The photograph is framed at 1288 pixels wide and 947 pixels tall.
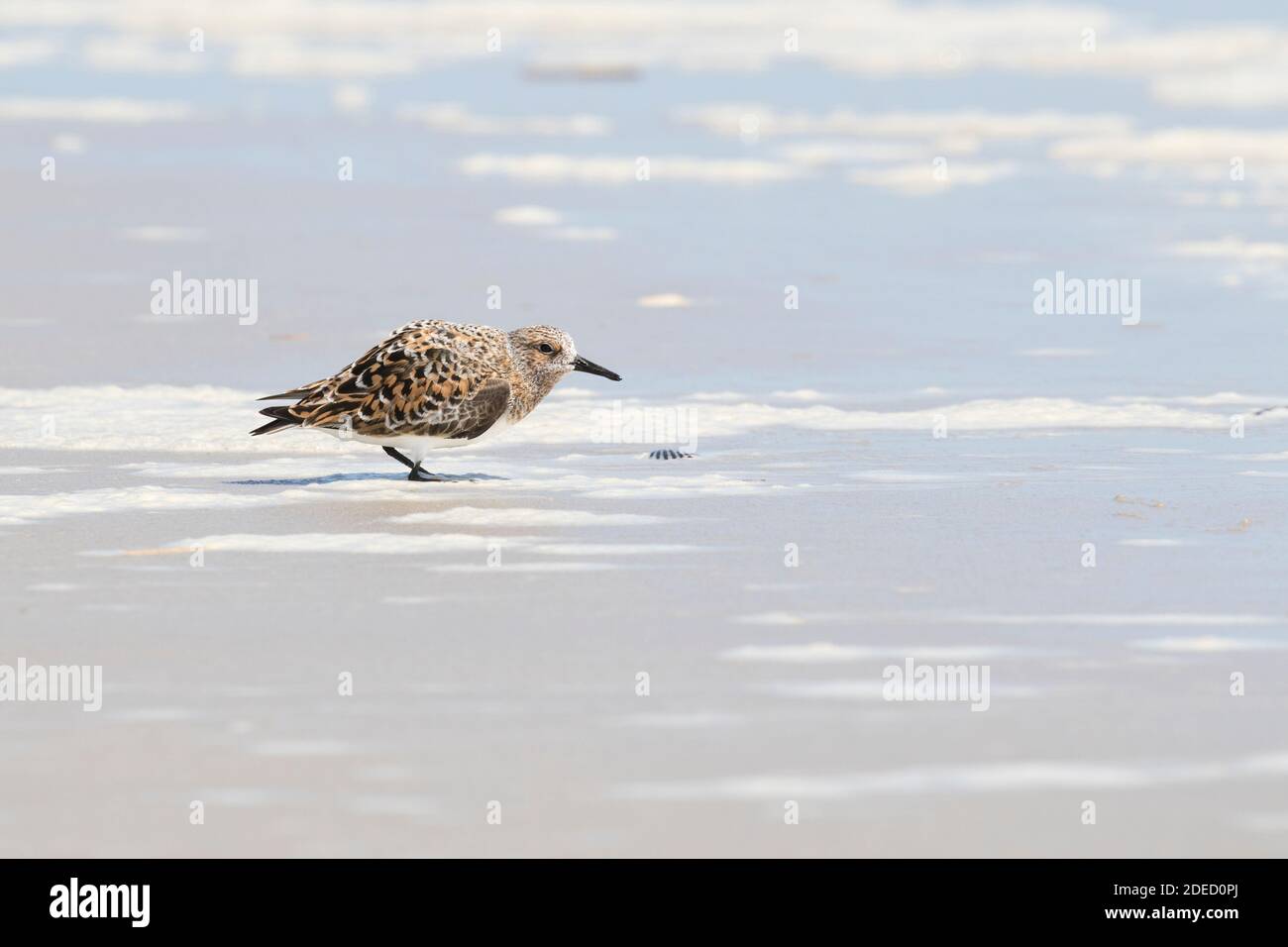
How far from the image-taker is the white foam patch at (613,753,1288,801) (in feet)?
18.1

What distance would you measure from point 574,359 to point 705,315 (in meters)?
3.85

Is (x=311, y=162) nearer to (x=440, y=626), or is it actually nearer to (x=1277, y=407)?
(x=1277, y=407)

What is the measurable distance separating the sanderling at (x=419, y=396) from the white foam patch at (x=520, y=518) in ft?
2.34

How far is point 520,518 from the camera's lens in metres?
8.73

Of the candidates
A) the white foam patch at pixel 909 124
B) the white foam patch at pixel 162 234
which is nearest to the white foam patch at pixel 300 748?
the white foam patch at pixel 162 234

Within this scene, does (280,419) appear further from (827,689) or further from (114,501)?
(827,689)

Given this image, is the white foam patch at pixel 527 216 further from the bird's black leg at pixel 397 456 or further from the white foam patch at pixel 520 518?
the white foam patch at pixel 520 518

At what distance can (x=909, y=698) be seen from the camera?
6.29 metres

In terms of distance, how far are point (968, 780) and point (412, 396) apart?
4384 mm

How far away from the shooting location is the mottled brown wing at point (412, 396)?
31.2ft

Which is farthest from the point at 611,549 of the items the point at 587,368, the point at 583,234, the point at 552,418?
the point at 583,234

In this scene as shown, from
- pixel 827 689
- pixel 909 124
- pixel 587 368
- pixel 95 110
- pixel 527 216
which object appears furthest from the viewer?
pixel 909 124
